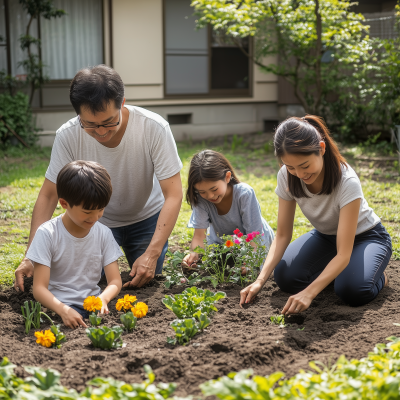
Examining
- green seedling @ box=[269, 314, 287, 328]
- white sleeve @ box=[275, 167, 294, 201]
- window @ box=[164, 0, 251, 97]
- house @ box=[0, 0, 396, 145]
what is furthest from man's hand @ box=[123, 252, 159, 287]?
window @ box=[164, 0, 251, 97]

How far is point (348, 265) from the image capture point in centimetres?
305

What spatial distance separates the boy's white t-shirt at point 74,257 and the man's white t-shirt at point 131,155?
561 millimetres

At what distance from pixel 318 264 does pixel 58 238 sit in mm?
1730

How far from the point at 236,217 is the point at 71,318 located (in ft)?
5.30

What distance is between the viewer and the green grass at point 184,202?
4.26 m

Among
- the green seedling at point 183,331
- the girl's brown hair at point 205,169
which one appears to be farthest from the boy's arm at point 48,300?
the girl's brown hair at point 205,169

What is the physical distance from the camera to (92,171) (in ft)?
8.42

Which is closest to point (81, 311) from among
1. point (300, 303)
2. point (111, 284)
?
point (111, 284)

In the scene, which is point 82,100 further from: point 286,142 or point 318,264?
point 318,264

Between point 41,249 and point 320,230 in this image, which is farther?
point 320,230

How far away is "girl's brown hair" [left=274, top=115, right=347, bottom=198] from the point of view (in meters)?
2.66

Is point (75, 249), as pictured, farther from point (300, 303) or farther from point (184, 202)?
point (184, 202)

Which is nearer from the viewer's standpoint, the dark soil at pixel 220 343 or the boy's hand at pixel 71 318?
the dark soil at pixel 220 343

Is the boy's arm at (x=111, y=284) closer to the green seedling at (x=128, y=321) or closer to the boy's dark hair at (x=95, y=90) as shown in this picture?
the green seedling at (x=128, y=321)
